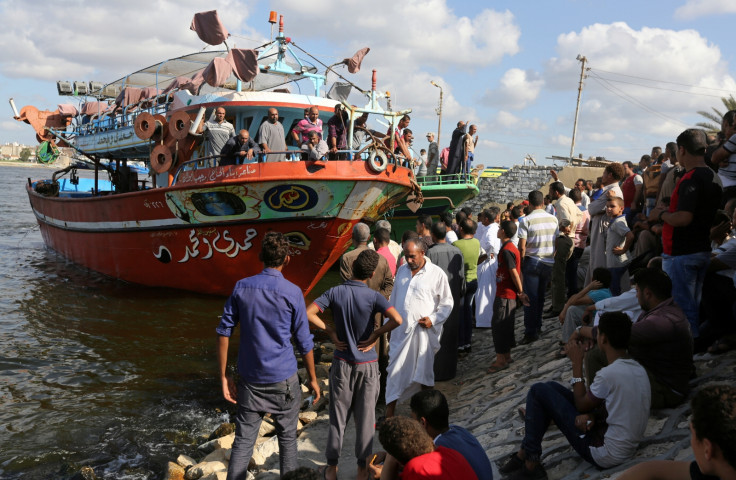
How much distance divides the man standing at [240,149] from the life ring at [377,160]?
195 cm

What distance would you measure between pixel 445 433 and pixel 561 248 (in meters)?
4.61

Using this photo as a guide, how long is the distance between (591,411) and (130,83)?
15.1m

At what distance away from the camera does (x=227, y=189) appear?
9.70m

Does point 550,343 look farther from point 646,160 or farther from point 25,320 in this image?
point 25,320

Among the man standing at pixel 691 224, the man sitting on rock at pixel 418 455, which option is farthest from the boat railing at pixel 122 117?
the man sitting on rock at pixel 418 455

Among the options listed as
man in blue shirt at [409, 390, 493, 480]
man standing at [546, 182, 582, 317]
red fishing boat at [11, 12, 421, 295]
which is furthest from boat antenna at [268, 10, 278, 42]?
man in blue shirt at [409, 390, 493, 480]

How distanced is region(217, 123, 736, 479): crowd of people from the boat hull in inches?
155

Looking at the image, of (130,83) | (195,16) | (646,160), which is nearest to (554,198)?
(646,160)

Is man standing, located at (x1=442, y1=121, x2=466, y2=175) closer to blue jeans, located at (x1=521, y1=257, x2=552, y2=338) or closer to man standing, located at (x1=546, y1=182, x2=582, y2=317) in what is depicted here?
man standing, located at (x1=546, y1=182, x2=582, y2=317)

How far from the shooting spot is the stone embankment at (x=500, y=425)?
3410 mm

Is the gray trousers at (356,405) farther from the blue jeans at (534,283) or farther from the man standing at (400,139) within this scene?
the man standing at (400,139)

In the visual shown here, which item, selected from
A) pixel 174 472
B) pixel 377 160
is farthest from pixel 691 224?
pixel 377 160

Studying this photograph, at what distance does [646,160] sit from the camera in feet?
34.1

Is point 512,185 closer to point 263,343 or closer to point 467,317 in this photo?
point 467,317
